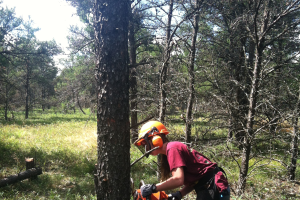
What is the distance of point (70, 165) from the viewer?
701cm

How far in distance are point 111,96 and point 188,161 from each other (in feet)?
4.09

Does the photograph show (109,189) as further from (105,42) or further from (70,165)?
(70,165)

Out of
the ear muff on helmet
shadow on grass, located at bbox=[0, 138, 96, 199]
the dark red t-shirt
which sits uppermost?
the ear muff on helmet

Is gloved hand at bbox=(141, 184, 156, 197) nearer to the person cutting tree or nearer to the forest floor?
the person cutting tree

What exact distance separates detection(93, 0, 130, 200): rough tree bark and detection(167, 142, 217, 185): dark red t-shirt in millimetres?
594

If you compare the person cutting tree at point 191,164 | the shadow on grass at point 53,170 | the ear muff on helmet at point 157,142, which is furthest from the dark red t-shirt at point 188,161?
the shadow on grass at point 53,170

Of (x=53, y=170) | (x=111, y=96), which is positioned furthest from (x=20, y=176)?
(x=111, y=96)

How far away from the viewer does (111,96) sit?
87.4 inches

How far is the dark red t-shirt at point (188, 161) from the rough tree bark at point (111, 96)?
1.95ft

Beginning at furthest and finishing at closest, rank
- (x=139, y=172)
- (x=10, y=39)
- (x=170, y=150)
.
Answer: (x=10, y=39) → (x=139, y=172) → (x=170, y=150)

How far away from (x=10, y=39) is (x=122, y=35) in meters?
9.05

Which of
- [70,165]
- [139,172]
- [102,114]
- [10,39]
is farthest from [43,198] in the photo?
[10,39]

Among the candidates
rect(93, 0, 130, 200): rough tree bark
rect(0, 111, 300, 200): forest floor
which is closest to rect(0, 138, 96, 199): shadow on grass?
rect(0, 111, 300, 200): forest floor

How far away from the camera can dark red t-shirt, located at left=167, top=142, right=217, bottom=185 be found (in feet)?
6.99
